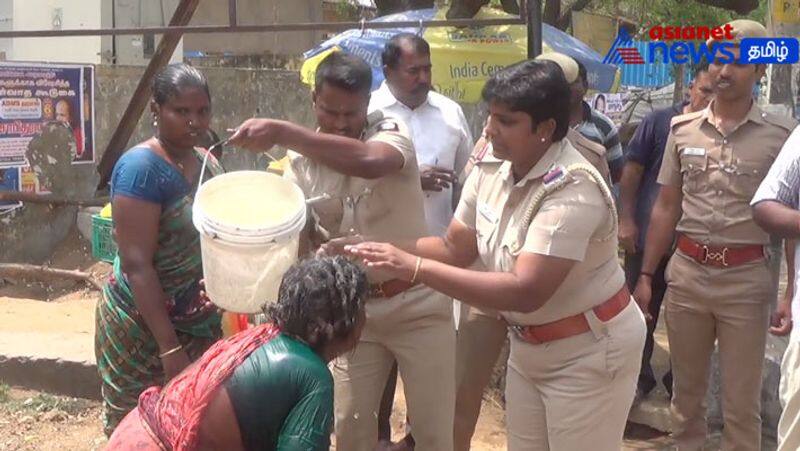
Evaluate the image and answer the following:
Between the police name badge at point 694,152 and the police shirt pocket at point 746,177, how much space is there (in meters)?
0.13

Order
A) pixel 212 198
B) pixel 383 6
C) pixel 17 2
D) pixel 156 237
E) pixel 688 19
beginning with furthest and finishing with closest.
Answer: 1. pixel 17 2
2. pixel 688 19
3. pixel 383 6
4. pixel 156 237
5. pixel 212 198

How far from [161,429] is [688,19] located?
15.5 metres

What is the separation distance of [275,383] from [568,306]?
938 millimetres

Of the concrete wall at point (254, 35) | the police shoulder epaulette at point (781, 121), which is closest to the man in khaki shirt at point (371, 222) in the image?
the police shoulder epaulette at point (781, 121)

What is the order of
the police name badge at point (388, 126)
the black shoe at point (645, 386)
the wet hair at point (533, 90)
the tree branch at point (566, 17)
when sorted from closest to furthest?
the wet hair at point (533, 90), the police name badge at point (388, 126), the black shoe at point (645, 386), the tree branch at point (566, 17)

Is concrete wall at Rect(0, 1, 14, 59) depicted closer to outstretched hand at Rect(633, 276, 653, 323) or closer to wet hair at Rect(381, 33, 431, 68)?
wet hair at Rect(381, 33, 431, 68)

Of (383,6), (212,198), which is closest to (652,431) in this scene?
(212,198)

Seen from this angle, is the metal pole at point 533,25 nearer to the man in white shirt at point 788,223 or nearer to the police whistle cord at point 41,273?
the man in white shirt at point 788,223

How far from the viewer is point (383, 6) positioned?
8930 millimetres

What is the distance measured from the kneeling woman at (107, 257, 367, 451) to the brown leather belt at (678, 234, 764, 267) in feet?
6.79

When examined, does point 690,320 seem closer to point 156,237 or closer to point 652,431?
point 652,431

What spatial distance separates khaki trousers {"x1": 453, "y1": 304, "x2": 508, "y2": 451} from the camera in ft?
12.9

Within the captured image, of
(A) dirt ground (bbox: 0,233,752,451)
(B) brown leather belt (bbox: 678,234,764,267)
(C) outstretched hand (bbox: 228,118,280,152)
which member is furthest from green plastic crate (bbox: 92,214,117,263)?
(B) brown leather belt (bbox: 678,234,764,267)

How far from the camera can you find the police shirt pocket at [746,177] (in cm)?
390
